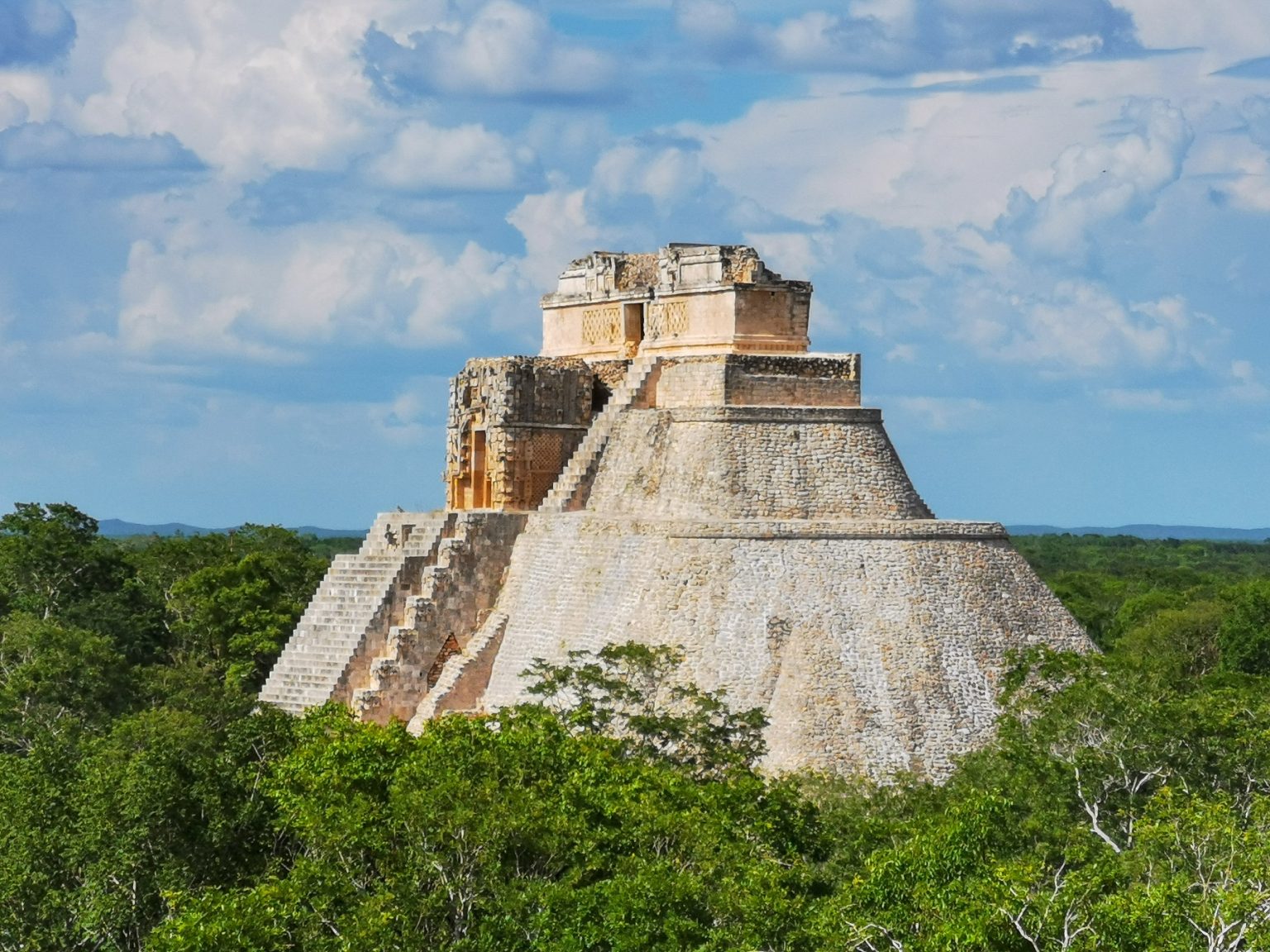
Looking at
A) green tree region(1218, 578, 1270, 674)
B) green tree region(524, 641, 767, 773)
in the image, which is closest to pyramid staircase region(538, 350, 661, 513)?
green tree region(524, 641, 767, 773)

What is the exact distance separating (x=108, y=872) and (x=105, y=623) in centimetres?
A: 2409

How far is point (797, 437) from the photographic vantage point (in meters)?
34.2

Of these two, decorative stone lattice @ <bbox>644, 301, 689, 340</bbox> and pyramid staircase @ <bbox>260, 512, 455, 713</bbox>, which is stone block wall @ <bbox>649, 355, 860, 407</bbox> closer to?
decorative stone lattice @ <bbox>644, 301, 689, 340</bbox>

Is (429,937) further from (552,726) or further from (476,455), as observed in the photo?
(476,455)

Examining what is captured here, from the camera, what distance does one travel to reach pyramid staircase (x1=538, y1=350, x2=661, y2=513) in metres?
36.6

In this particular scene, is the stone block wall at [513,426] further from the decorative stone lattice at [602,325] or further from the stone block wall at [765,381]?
the stone block wall at [765,381]

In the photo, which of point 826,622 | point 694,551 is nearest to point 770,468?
point 694,551

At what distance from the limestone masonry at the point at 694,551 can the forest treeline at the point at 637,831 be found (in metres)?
1.09

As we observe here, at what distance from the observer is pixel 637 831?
971 inches

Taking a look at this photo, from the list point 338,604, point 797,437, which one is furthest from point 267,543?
point 797,437

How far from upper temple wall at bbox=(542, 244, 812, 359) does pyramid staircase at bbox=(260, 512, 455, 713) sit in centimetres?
471

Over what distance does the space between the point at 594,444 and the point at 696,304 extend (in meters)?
2.90

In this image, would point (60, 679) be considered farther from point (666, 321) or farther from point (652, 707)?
point (652, 707)

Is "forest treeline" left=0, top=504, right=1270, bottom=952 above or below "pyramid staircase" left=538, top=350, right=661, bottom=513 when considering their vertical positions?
below
